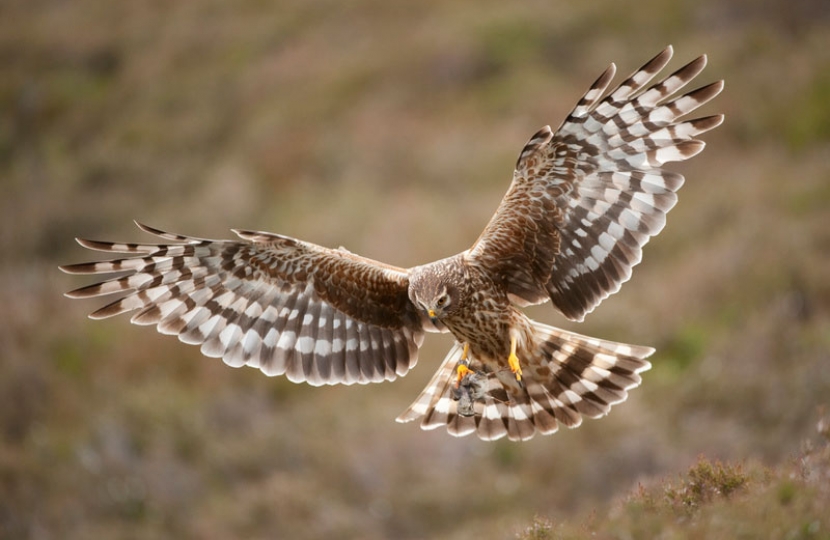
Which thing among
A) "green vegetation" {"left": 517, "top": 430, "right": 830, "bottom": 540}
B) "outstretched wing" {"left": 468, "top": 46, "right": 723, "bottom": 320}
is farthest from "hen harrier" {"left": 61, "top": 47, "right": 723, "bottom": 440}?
"green vegetation" {"left": 517, "top": 430, "right": 830, "bottom": 540}

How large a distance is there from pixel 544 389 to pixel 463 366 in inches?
24.6

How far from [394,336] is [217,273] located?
1.43 m

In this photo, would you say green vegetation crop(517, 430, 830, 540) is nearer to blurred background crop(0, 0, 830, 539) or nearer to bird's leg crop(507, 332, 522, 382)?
blurred background crop(0, 0, 830, 539)

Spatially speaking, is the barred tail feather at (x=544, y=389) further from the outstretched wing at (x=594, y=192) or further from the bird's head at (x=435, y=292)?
the bird's head at (x=435, y=292)

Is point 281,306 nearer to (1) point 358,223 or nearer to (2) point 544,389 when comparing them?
(2) point 544,389

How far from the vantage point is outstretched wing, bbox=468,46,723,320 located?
6.28 metres

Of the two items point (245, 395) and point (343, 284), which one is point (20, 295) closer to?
point (245, 395)

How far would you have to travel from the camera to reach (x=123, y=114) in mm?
24297

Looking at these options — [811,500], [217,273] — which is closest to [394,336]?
[217,273]

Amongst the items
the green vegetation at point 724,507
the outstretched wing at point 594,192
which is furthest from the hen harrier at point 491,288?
the green vegetation at point 724,507

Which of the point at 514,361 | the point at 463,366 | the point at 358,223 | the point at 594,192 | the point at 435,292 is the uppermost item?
the point at 358,223

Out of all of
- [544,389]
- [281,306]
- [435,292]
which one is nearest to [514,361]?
[544,389]

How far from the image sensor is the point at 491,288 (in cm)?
702

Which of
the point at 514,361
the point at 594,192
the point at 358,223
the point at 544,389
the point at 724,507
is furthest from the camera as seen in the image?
the point at 358,223
